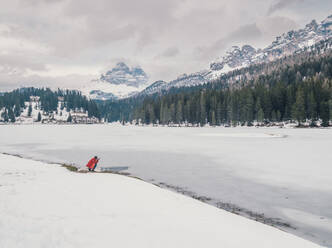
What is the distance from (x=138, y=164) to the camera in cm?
2639

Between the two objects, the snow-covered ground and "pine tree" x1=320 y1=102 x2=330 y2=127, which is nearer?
the snow-covered ground

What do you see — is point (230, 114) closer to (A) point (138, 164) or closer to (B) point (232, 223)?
(A) point (138, 164)

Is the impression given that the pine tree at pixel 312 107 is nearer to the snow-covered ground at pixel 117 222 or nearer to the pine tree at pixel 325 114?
the pine tree at pixel 325 114

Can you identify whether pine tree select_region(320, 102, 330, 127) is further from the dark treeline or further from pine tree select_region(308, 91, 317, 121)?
pine tree select_region(308, 91, 317, 121)

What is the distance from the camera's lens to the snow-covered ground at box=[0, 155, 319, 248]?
7.00 m

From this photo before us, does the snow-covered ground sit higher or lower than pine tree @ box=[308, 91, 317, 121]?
lower

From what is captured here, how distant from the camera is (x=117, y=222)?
328 inches

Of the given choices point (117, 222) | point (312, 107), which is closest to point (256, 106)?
point (312, 107)

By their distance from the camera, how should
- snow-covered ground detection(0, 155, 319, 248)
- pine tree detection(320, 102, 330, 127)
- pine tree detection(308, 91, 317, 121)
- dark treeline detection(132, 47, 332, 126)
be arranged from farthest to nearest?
dark treeline detection(132, 47, 332, 126), pine tree detection(308, 91, 317, 121), pine tree detection(320, 102, 330, 127), snow-covered ground detection(0, 155, 319, 248)

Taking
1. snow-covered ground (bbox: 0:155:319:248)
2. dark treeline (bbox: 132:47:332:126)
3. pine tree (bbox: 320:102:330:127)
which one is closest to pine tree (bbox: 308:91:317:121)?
dark treeline (bbox: 132:47:332:126)

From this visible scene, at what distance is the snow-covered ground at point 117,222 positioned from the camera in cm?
700

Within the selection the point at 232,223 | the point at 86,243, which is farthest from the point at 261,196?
the point at 86,243

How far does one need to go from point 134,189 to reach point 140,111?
183850 millimetres

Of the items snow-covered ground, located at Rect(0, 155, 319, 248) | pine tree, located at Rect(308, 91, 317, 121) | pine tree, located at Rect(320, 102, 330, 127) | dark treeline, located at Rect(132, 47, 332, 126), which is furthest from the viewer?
dark treeline, located at Rect(132, 47, 332, 126)
